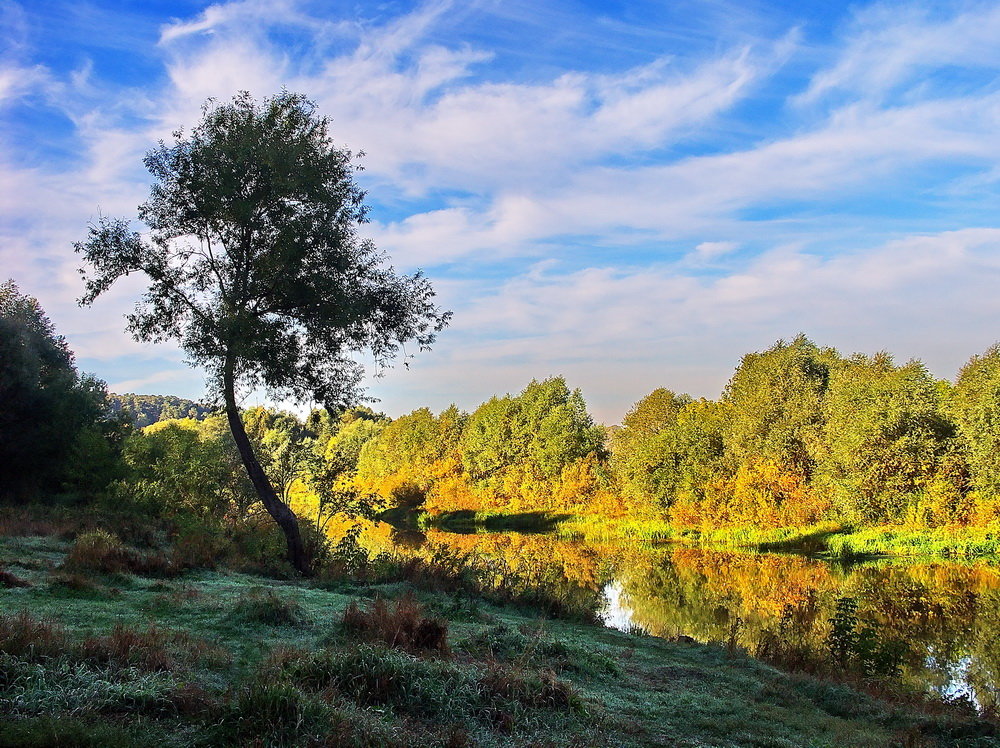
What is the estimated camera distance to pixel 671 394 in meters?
66.1

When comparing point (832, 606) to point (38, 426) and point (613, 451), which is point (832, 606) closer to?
point (38, 426)

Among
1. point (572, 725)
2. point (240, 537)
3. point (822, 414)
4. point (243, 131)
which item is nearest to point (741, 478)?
point (822, 414)

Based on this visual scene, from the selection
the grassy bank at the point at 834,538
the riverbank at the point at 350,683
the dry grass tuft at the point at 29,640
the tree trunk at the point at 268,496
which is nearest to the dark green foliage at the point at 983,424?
the grassy bank at the point at 834,538

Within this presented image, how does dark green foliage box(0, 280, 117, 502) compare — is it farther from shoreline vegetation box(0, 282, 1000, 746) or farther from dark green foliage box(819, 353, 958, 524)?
dark green foliage box(819, 353, 958, 524)

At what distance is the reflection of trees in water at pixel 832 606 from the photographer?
15391 millimetres

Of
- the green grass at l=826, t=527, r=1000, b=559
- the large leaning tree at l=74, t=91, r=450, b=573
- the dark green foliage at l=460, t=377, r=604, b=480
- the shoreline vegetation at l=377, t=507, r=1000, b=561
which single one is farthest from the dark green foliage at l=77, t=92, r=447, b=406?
the dark green foliage at l=460, t=377, r=604, b=480

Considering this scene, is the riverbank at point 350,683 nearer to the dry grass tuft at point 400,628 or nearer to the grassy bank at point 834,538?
the dry grass tuft at point 400,628

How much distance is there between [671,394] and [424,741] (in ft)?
208

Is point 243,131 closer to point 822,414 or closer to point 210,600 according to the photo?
point 210,600

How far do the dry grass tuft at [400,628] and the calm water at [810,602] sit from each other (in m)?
7.81

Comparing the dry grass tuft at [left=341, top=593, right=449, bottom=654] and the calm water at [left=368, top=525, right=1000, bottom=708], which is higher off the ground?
the dry grass tuft at [left=341, top=593, right=449, bottom=654]

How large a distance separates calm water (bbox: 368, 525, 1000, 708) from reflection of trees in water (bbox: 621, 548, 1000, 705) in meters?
0.04

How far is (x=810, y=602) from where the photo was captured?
22.2 meters

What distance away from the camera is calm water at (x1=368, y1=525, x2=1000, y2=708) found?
15180 millimetres
